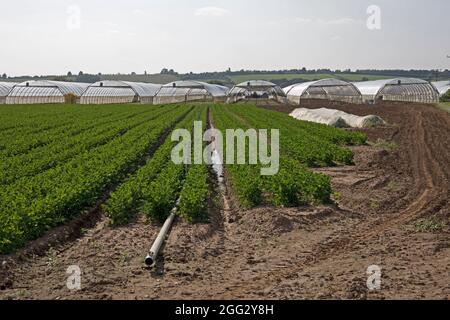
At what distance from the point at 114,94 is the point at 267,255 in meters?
68.2

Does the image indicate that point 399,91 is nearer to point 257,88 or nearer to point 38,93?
point 257,88

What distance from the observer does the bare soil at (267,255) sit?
6.80 metres

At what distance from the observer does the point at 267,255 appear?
27.8ft

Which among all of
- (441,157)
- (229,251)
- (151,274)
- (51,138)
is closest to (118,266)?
(151,274)

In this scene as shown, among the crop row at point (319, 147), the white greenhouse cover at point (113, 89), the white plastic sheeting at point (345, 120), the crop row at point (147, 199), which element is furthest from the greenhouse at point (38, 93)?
the crop row at point (147, 199)

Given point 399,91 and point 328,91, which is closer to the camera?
point 399,91

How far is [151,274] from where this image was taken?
7.47 meters

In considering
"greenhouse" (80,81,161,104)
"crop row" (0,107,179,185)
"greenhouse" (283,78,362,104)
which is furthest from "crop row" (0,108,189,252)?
"greenhouse" (80,81,161,104)

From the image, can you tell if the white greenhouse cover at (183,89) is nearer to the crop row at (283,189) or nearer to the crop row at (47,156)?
the crop row at (47,156)

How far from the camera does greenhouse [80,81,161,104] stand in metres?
70.6

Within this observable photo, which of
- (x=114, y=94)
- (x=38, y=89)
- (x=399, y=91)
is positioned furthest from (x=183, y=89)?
(x=399, y=91)

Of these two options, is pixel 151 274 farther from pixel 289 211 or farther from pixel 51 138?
pixel 51 138

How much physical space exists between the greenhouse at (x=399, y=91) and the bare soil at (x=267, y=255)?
161 ft
